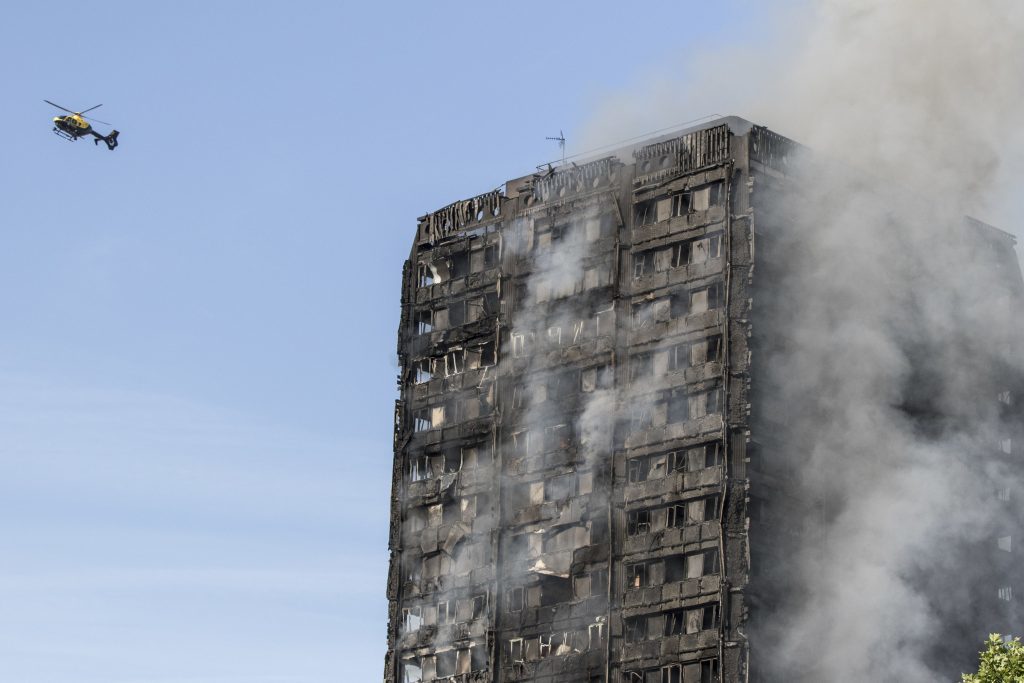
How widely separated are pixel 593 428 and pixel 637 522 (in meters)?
6.98

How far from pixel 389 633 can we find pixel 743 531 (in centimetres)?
2894

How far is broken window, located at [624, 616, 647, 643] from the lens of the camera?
132 metres

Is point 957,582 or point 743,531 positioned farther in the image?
point 957,582

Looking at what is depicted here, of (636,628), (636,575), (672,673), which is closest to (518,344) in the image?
(636,575)

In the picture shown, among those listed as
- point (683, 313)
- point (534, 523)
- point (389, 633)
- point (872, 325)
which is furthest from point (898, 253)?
point (389, 633)

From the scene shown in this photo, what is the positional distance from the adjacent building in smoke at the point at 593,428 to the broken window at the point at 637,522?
7.3 inches

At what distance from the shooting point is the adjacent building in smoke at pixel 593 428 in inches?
5113

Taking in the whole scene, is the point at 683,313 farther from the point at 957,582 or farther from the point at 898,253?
the point at 957,582

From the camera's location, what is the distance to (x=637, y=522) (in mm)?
133750

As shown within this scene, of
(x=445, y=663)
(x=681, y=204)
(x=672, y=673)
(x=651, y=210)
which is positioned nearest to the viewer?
(x=672, y=673)

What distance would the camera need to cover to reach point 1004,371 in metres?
147

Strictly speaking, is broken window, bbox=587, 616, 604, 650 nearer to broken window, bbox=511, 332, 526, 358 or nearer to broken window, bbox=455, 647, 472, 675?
broken window, bbox=455, 647, 472, 675

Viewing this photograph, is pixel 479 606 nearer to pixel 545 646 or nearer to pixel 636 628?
pixel 545 646

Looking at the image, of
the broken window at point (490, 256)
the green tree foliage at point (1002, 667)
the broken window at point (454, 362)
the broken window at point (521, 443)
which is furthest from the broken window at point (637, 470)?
the green tree foliage at point (1002, 667)
